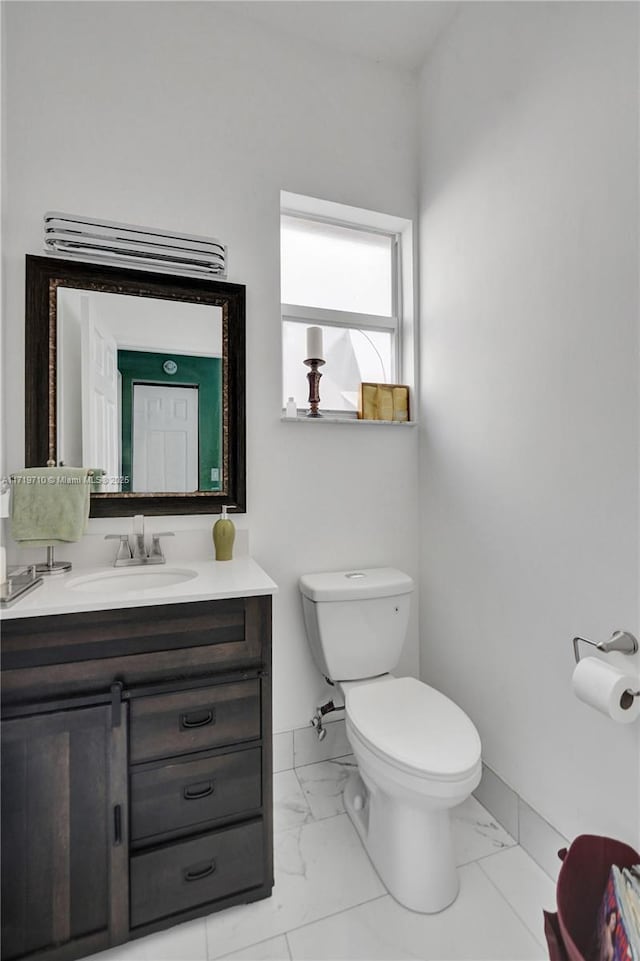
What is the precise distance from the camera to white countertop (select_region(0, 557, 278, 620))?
1.07 metres

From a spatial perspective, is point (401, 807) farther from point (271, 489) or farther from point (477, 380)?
point (477, 380)

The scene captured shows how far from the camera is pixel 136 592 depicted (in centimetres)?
119

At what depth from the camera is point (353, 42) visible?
187 centimetres

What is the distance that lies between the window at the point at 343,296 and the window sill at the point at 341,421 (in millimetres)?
83

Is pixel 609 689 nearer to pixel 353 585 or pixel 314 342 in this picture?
pixel 353 585

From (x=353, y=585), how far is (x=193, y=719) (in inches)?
27.6

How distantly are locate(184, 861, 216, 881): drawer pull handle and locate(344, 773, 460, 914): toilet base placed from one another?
0.49 meters

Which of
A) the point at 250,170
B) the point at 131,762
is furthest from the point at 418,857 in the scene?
the point at 250,170

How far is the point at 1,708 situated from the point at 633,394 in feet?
5.33

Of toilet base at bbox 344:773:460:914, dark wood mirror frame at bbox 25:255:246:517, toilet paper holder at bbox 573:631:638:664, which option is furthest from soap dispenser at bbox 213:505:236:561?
toilet paper holder at bbox 573:631:638:664

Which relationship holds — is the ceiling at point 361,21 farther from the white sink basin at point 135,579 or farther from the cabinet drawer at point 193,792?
the cabinet drawer at point 193,792

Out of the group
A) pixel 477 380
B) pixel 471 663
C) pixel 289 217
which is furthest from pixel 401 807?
pixel 289 217

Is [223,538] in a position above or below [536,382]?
below

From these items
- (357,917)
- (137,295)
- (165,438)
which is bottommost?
(357,917)
